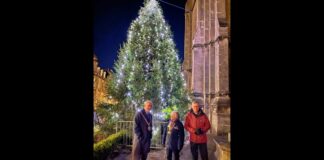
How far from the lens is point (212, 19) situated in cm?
1584

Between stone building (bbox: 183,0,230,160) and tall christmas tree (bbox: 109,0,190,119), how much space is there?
172cm

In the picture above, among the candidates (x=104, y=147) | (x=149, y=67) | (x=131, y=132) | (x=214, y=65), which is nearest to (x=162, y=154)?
(x=131, y=132)

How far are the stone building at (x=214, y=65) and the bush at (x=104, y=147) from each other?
139 inches

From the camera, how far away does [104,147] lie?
8711 millimetres

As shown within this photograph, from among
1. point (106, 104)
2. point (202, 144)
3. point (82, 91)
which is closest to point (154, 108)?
point (106, 104)

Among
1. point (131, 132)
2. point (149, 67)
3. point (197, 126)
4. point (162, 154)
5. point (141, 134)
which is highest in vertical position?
point (149, 67)

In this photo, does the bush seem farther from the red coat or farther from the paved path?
the red coat

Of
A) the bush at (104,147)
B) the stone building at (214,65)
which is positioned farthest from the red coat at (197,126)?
the bush at (104,147)

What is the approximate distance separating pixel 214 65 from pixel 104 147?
9121 mm

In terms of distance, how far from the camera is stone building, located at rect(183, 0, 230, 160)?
42.2ft

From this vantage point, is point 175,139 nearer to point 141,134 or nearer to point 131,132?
point 141,134

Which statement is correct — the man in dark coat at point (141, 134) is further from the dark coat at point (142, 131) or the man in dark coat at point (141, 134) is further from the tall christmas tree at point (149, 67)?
the tall christmas tree at point (149, 67)

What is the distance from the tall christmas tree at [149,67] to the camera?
1234cm
